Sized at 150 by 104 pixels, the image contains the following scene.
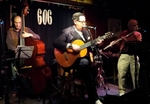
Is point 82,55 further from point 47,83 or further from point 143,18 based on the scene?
point 143,18

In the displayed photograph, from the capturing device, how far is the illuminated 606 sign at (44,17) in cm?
593

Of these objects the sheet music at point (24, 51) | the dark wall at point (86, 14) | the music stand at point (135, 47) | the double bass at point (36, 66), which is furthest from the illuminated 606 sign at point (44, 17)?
the music stand at point (135, 47)

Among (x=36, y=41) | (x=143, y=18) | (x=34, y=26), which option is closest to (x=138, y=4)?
(x=143, y=18)

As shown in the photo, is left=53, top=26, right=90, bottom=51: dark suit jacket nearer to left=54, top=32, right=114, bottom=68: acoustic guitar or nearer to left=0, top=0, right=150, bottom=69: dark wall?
left=54, top=32, right=114, bottom=68: acoustic guitar

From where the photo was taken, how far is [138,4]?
8.31 metres

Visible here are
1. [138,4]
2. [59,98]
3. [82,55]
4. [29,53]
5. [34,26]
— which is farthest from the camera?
[138,4]

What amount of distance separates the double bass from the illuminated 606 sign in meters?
1.33

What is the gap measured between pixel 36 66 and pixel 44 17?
2017 millimetres

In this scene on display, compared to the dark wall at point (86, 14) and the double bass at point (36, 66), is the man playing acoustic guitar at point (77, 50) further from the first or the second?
the dark wall at point (86, 14)

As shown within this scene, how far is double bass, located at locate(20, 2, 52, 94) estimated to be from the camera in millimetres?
4520

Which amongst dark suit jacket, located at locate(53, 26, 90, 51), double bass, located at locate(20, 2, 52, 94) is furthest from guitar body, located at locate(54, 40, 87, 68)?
double bass, located at locate(20, 2, 52, 94)

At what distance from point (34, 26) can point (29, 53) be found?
1.91 meters

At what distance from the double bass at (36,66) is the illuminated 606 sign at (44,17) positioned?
1.33 meters

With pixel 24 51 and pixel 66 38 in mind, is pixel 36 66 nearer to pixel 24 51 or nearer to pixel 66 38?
pixel 24 51
